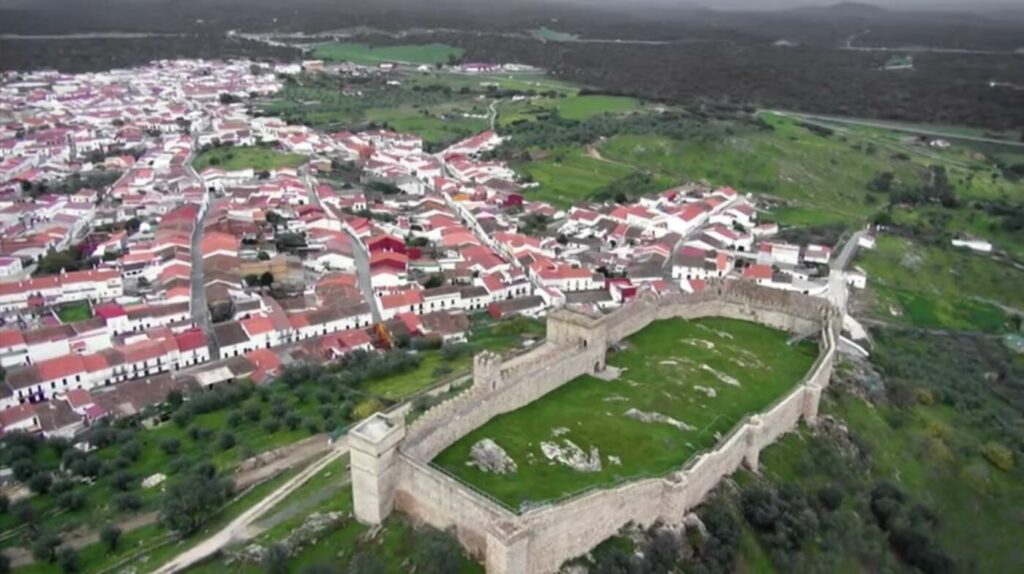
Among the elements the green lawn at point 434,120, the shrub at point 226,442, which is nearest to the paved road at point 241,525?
the shrub at point 226,442

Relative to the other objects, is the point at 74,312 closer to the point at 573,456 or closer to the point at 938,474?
the point at 573,456

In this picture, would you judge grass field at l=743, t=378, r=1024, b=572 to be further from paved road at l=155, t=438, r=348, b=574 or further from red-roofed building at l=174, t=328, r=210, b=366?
red-roofed building at l=174, t=328, r=210, b=366

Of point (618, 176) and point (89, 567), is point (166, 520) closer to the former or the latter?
point (89, 567)

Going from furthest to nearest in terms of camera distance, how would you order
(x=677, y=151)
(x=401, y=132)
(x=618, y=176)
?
(x=401, y=132) → (x=677, y=151) → (x=618, y=176)

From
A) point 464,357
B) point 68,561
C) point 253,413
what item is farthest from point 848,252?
point 68,561

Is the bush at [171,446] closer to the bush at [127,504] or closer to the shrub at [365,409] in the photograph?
the bush at [127,504]

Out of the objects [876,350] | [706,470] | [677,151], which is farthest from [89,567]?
[677,151]
